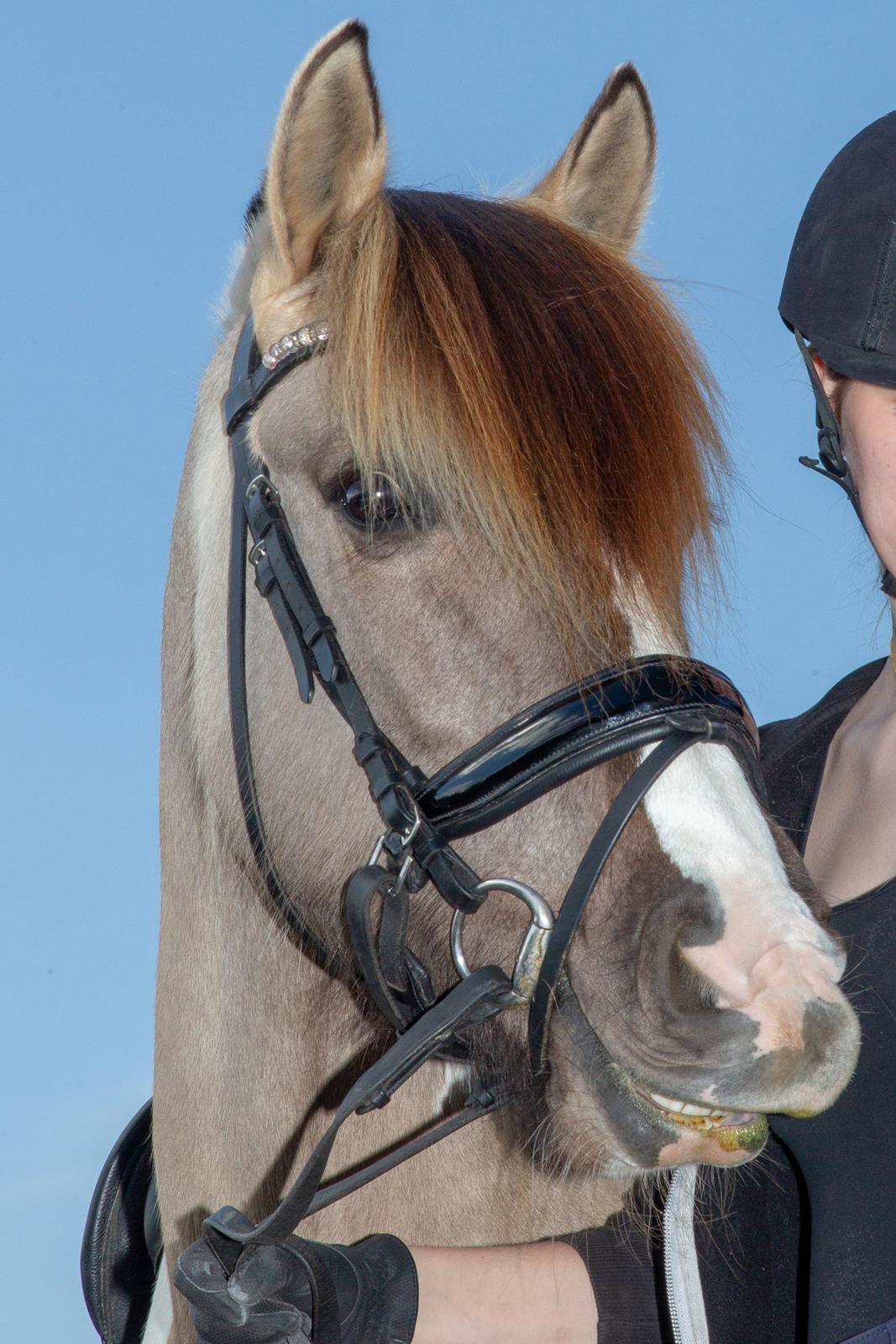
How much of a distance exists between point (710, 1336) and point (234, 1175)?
3.13 feet

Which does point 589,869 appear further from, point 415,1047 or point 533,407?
point 533,407

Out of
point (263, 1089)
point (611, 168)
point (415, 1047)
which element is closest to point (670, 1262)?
point (415, 1047)

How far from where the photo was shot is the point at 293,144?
2426mm

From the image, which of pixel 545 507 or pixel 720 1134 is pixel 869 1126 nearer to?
pixel 720 1134

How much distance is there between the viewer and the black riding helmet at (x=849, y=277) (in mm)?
2488

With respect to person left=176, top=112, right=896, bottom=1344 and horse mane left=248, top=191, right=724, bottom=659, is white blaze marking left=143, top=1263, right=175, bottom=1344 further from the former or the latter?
horse mane left=248, top=191, right=724, bottom=659

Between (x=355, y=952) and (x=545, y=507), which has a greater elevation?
(x=545, y=507)

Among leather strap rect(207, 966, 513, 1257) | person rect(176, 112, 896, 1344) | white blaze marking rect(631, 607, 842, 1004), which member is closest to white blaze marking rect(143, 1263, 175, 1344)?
person rect(176, 112, 896, 1344)

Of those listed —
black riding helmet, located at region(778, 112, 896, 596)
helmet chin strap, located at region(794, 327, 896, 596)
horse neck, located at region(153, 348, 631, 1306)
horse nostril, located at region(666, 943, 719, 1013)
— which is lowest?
horse neck, located at region(153, 348, 631, 1306)

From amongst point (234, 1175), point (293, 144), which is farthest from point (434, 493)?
point (234, 1175)

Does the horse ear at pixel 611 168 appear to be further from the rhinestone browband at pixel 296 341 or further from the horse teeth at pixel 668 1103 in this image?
the horse teeth at pixel 668 1103

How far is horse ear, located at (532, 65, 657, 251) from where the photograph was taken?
10.0 feet

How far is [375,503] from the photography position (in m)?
2.29

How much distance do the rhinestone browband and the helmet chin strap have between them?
99cm
